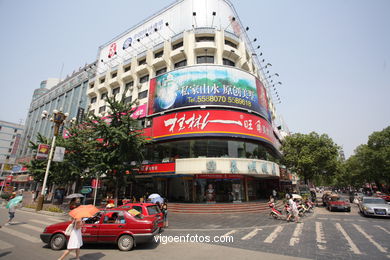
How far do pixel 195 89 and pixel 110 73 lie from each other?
22679mm

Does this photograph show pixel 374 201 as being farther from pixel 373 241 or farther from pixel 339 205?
pixel 373 241

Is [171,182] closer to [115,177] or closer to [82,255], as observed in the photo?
[115,177]

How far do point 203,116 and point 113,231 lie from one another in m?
15.5

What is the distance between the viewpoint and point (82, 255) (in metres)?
6.89

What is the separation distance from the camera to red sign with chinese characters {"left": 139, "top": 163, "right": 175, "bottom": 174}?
67.9ft

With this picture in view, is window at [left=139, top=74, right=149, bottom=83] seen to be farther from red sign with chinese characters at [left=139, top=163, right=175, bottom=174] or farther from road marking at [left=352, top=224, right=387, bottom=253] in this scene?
road marking at [left=352, top=224, right=387, bottom=253]

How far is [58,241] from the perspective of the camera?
751 centimetres

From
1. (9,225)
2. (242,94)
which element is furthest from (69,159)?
(242,94)

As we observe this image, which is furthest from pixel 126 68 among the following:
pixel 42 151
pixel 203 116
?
pixel 42 151

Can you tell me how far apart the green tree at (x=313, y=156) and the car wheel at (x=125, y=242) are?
81.2 feet

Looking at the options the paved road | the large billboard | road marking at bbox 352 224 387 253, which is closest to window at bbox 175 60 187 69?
the large billboard

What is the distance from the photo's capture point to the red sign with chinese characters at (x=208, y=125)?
2091 centimetres

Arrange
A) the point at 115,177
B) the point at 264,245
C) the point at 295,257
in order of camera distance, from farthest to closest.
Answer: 1. the point at 115,177
2. the point at 264,245
3. the point at 295,257

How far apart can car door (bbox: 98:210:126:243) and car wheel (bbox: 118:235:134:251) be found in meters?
0.27
